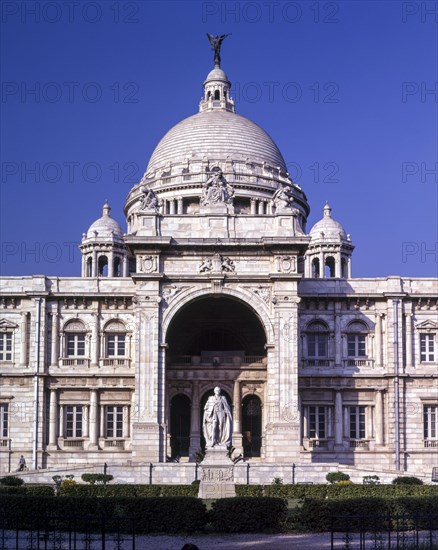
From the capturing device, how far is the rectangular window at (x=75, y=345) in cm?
6184

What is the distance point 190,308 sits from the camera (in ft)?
202

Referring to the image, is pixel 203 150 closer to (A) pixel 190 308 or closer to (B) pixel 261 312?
(A) pixel 190 308

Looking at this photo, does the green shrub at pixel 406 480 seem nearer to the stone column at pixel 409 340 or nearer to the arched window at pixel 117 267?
the stone column at pixel 409 340

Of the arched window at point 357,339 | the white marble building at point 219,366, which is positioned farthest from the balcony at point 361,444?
the arched window at point 357,339

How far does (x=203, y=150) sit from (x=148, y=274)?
23964mm

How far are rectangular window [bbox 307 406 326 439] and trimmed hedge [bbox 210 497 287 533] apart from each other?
2959 centimetres

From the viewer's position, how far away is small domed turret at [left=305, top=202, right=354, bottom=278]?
74188 mm

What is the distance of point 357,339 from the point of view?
61.9m


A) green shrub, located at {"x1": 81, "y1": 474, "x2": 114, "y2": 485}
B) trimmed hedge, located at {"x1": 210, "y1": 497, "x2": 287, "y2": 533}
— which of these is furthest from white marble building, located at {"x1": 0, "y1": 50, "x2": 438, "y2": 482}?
trimmed hedge, located at {"x1": 210, "y1": 497, "x2": 287, "y2": 533}

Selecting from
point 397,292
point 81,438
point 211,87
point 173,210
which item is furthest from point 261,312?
point 211,87

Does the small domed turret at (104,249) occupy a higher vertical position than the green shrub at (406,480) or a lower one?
higher

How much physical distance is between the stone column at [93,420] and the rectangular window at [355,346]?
16059mm

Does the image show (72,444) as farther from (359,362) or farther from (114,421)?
(359,362)

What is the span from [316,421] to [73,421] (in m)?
15.0
